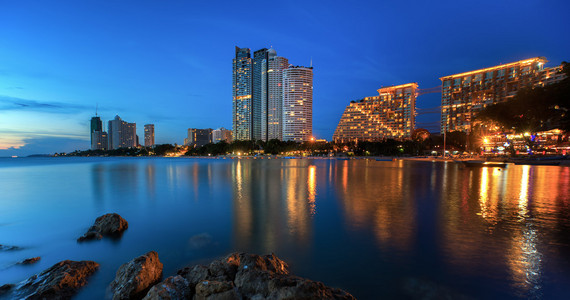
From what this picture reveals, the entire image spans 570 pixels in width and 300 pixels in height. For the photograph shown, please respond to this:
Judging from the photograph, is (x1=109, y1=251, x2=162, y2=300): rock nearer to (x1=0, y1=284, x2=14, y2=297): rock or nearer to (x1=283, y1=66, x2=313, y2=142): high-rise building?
(x1=0, y1=284, x2=14, y2=297): rock

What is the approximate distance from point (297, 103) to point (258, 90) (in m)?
28.5

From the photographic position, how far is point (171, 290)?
4.66 meters

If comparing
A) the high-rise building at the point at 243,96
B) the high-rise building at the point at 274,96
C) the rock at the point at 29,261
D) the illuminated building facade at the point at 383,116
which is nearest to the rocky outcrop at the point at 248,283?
the rock at the point at 29,261

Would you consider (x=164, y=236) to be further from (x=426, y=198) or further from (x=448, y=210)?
(x=426, y=198)

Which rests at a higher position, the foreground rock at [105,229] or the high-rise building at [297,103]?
the high-rise building at [297,103]

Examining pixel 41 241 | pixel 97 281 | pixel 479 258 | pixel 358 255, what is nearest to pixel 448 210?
pixel 479 258

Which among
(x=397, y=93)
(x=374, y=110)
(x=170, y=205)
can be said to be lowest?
(x=170, y=205)

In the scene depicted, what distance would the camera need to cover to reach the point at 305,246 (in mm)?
8516

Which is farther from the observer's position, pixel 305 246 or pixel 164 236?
pixel 164 236

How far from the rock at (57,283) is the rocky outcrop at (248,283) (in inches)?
93.3

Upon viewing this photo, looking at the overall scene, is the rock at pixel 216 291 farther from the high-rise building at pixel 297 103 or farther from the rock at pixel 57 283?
the high-rise building at pixel 297 103

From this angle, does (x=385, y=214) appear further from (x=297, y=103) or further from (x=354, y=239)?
(x=297, y=103)

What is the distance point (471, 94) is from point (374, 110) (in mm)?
54716

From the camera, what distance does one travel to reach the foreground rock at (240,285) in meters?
4.14
